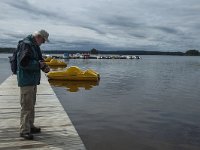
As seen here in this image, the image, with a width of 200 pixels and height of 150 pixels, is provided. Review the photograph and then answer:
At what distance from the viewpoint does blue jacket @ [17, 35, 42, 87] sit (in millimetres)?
6398

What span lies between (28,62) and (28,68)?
0.48ft

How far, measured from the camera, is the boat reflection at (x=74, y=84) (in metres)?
22.6

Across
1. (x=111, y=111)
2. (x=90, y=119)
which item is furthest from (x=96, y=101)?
(x=90, y=119)

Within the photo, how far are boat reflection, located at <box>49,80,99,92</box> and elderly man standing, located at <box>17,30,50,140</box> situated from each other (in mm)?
14681

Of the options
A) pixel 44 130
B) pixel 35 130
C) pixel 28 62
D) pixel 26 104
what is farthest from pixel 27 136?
pixel 28 62

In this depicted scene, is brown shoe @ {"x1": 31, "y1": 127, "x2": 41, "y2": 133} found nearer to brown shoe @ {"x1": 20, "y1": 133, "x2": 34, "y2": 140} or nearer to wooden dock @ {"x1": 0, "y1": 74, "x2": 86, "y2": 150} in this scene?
wooden dock @ {"x1": 0, "y1": 74, "x2": 86, "y2": 150}

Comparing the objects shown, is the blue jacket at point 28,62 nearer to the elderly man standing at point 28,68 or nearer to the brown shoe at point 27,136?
the elderly man standing at point 28,68

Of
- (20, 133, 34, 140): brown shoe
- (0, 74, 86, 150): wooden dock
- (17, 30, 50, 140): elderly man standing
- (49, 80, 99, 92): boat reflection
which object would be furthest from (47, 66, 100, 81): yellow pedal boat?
(17, 30, 50, 140): elderly man standing

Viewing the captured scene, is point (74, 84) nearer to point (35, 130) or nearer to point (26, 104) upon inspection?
point (35, 130)

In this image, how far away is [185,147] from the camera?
944 cm

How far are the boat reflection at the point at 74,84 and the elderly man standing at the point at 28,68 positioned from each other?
14.7m

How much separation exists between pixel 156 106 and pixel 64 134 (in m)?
9.25

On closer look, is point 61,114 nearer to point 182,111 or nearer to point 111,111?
point 111,111

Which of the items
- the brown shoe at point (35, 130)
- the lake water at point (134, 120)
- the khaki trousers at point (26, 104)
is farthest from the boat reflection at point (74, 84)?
the khaki trousers at point (26, 104)
